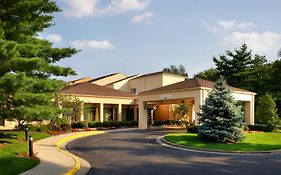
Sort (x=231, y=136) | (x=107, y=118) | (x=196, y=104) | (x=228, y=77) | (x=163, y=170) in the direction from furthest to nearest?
(x=228, y=77) < (x=107, y=118) < (x=196, y=104) < (x=231, y=136) < (x=163, y=170)

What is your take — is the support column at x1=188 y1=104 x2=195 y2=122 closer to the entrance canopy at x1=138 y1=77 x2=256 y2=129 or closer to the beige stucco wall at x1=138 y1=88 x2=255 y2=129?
the entrance canopy at x1=138 y1=77 x2=256 y2=129

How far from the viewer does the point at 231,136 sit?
81.2 ft

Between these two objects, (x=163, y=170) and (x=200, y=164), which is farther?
(x=200, y=164)

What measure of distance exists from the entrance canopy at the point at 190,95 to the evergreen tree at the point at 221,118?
490 centimetres

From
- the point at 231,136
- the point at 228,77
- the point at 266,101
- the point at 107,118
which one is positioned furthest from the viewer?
the point at 228,77

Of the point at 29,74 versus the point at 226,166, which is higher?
the point at 29,74

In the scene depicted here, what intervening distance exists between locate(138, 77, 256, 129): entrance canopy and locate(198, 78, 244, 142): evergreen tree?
4905 millimetres

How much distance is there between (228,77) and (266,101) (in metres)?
21.8

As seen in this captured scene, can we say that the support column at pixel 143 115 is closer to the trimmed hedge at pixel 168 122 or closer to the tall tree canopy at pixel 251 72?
the trimmed hedge at pixel 168 122

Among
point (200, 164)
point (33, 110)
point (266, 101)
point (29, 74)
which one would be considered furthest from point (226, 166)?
point (266, 101)

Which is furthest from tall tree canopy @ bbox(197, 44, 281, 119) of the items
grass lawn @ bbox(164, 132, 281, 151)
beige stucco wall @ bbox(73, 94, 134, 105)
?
grass lawn @ bbox(164, 132, 281, 151)

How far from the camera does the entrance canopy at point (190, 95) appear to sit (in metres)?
33.4

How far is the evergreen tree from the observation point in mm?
24781

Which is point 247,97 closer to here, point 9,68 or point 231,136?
point 231,136
